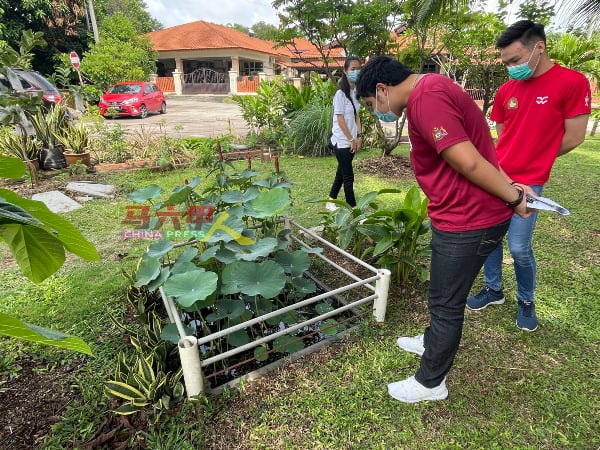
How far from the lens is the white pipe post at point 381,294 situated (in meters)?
2.14

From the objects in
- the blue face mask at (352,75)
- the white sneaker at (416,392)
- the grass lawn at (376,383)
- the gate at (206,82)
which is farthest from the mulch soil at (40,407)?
the gate at (206,82)

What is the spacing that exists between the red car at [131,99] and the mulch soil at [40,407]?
39.5 feet

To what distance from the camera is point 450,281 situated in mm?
1464

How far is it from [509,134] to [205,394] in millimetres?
2185

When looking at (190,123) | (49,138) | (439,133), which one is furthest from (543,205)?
(190,123)

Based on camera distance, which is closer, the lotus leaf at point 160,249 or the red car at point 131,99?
the lotus leaf at point 160,249

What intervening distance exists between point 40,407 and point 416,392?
181 centimetres

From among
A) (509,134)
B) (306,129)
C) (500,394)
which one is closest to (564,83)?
(509,134)

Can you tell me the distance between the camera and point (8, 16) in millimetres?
15133

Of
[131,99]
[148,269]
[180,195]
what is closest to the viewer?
[148,269]

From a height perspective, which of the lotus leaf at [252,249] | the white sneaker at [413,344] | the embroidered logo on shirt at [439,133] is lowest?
the white sneaker at [413,344]

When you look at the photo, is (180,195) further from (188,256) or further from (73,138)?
(73,138)

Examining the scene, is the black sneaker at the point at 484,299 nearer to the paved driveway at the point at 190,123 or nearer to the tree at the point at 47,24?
the paved driveway at the point at 190,123

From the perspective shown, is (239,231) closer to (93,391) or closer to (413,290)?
(93,391)
